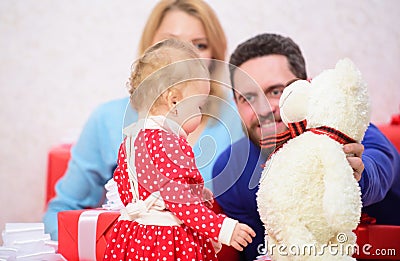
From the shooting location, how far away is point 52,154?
188 cm

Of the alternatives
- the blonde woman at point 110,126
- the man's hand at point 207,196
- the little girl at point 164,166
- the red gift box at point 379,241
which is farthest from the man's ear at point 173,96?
the blonde woman at point 110,126

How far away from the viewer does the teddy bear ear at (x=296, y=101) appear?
3.02 ft

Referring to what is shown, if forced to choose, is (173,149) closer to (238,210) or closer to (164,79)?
(164,79)

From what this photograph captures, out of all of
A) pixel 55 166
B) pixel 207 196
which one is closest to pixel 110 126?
pixel 55 166

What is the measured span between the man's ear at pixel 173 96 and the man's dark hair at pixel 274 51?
1.49 ft

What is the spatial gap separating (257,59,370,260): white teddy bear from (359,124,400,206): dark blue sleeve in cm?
17

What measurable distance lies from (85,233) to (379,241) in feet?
1.90

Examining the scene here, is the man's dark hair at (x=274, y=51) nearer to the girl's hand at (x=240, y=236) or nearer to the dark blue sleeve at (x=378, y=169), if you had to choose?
the dark blue sleeve at (x=378, y=169)

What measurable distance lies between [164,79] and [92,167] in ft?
2.90

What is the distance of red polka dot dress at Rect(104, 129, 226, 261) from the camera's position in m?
0.87

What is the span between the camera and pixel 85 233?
3.82ft

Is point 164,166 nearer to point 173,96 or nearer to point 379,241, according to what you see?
point 173,96

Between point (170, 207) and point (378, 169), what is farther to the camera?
point (378, 169)

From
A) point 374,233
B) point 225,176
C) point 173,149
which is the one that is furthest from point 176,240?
point 374,233
